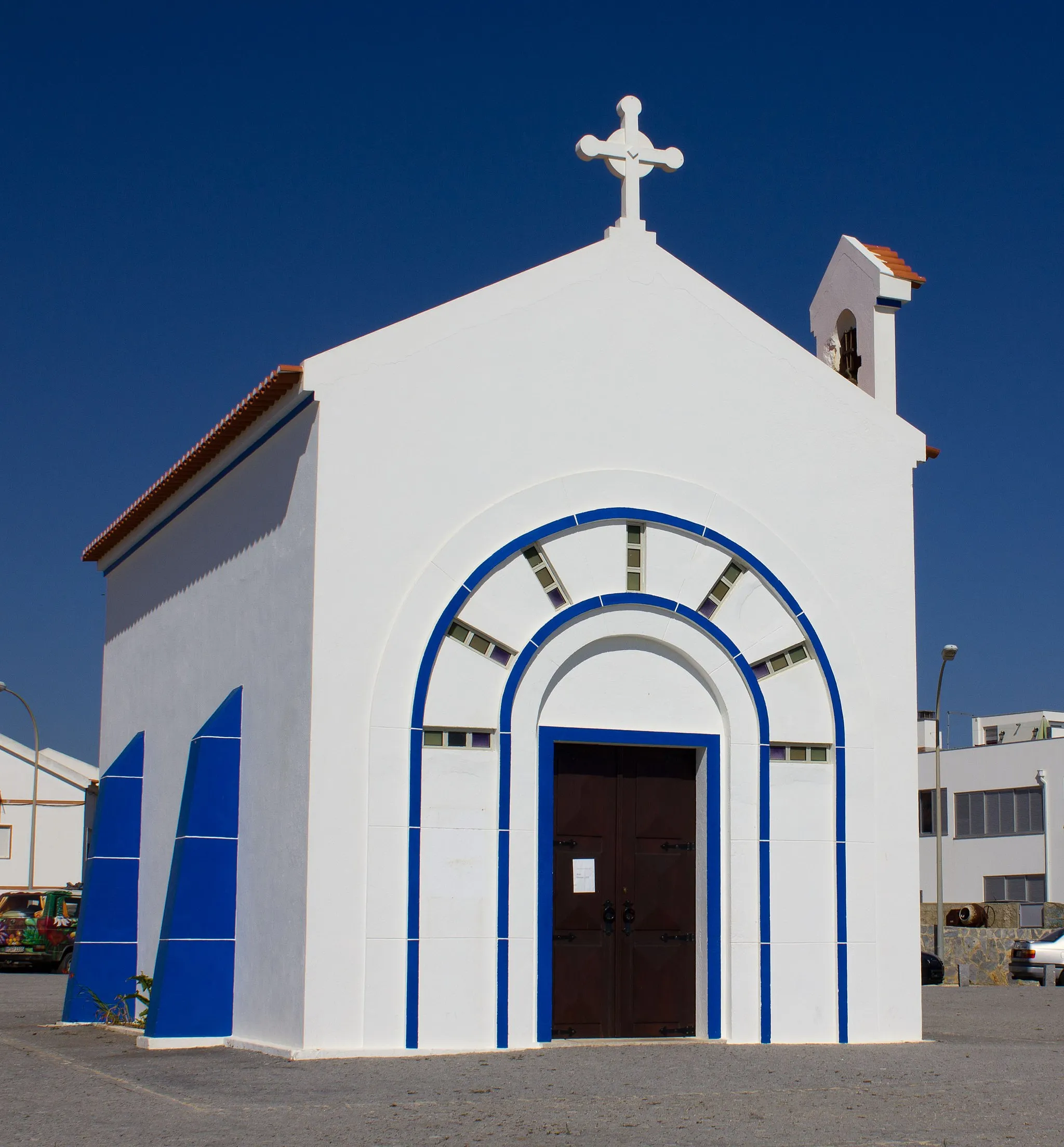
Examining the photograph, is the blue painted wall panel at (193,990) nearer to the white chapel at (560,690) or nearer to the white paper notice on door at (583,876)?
the white chapel at (560,690)

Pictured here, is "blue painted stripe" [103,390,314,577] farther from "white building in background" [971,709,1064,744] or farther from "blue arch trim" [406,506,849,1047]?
"white building in background" [971,709,1064,744]

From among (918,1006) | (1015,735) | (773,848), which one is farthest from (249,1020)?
(1015,735)

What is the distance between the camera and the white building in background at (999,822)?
1897 inches

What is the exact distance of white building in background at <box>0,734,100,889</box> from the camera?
1881 inches

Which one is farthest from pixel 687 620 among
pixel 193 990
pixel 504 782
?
pixel 193 990

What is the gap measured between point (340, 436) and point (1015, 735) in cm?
5680

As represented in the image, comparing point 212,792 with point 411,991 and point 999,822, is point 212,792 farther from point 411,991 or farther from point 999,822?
point 999,822

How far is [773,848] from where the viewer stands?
14.2 m

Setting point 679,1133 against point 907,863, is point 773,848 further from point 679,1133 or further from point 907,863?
point 679,1133

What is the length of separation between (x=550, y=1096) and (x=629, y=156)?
361 inches

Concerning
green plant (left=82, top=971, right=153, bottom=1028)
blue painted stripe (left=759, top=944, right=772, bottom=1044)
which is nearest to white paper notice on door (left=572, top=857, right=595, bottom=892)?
blue painted stripe (left=759, top=944, right=772, bottom=1044)

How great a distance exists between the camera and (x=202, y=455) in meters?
16.0

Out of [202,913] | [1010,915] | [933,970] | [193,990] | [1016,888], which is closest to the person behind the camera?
[193,990]

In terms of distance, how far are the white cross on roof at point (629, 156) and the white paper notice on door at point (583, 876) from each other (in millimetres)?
6053
